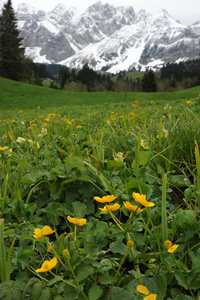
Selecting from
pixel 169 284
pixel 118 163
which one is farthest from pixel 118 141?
pixel 169 284

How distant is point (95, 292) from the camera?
0.59 metres

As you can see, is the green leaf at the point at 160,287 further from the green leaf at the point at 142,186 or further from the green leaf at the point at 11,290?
the green leaf at the point at 142,186

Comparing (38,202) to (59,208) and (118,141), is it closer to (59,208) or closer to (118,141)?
(59,208)

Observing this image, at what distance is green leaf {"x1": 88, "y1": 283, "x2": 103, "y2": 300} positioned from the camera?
58 centimetres

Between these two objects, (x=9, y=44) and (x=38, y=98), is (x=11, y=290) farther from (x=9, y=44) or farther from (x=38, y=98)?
(x=9, y=44)

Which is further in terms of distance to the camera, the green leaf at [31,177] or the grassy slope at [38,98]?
the grassy slope at [38,98]

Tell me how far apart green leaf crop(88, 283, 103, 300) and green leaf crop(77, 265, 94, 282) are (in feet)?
0.12

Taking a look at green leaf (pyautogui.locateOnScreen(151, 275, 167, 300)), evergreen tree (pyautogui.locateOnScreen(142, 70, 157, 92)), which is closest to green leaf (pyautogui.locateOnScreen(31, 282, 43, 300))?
green leaf (pyautogui.locateOnScreen(151, 275, 167, 300))

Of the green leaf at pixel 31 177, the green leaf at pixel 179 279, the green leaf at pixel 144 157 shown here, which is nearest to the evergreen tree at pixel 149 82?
the green leaf at pixel 144 157

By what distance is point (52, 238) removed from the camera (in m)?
1.04

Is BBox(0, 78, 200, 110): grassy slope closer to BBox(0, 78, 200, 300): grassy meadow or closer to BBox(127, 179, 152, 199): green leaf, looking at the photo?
BBox(0, 78, 200, 300): grassy meadow

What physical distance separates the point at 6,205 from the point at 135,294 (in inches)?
31.6

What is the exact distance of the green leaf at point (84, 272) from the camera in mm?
605

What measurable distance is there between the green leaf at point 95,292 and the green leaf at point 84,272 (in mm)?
37
